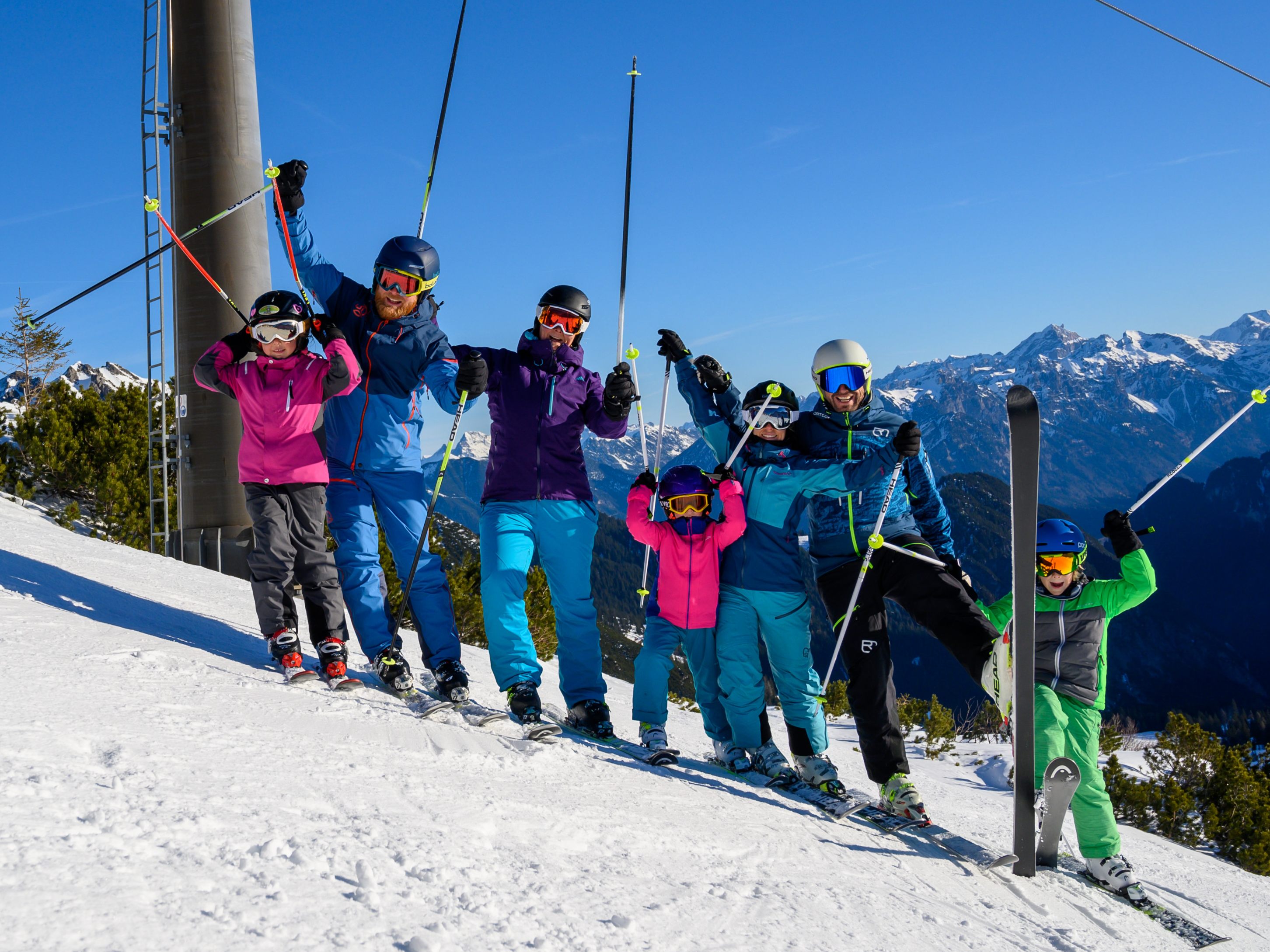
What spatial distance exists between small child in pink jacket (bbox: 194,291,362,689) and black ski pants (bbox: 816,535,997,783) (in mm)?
2269

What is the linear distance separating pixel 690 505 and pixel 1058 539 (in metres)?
1.73

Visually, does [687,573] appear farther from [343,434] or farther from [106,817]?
[106,817]

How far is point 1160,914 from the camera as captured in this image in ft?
12.1

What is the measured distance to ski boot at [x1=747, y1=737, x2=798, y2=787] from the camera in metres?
4.38

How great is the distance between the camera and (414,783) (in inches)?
112

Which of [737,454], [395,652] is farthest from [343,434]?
[737,454]

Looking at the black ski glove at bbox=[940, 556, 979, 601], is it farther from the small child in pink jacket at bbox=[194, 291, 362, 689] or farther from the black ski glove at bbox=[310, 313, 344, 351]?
the black ski glove at bbox=[310, 313, 344, 351]

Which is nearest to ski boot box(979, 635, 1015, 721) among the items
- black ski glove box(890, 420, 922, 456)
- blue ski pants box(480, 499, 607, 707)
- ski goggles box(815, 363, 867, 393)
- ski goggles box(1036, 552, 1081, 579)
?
ski goggles box(1036, 552, 1081, 579)

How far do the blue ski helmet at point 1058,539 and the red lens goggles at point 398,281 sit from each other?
311 centimetres

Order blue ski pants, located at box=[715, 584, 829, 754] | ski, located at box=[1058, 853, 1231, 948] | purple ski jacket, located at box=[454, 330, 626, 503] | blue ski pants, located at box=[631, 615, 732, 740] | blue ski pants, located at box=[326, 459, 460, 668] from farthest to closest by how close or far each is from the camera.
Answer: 1. blue ski pants, located at box=[631, 615, 732, 740]
2. blue ski pants, located at box=[715, 584, 829, 754]
3. purple ski jacket, located at box=[454, 330, 626, 503]
4. blue ski pants, located at box=[326, 459, 460, 668]
5. ski, located at box=[1058, 853, 1231, 948]

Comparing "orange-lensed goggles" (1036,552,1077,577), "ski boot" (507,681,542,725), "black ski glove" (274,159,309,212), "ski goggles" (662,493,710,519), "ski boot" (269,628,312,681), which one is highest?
"black ski glove" (274,159,309,212)

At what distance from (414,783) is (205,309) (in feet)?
27.9

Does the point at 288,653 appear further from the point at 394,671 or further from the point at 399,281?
the point at 399,281

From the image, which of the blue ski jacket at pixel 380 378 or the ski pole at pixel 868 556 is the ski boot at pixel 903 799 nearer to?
the ski pole at pixel 868 556
